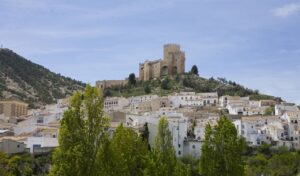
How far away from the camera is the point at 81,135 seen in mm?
21938

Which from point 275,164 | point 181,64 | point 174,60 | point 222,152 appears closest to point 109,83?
point 174,60

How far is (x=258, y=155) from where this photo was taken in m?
60.9

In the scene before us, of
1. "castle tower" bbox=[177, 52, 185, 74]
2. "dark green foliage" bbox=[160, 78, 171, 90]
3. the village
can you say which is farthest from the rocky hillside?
"castle tower" bbox=[177, 52, 185, 74]

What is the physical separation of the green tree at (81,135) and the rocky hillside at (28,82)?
281 feet

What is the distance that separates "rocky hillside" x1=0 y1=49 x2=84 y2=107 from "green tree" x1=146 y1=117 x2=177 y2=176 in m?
80.0

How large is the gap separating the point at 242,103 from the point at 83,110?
6684cm

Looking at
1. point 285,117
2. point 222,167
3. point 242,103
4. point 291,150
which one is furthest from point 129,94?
point 222,167

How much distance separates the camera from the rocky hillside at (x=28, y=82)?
4409 inches

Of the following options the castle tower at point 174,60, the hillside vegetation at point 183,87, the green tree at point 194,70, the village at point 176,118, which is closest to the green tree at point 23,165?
the village at point 176,118

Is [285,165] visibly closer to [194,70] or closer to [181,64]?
[181,64]

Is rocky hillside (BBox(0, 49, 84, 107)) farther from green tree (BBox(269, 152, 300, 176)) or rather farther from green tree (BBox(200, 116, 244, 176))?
green tree (BBox(200, 116, 244, 176))

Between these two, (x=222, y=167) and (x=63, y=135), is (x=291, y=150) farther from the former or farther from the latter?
Result: (x=63, y=135)

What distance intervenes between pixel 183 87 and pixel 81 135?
80296 millimetres

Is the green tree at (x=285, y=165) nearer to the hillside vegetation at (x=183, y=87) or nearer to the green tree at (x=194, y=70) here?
the hillside vegetation at (x=183, y=87)
